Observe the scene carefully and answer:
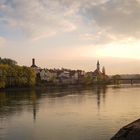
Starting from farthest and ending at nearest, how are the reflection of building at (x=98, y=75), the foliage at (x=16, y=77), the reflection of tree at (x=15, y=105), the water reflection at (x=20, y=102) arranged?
1. the reflection of building at (x=98, y=75)
2. the foliage at (x=16, y=77)
3. the water reflection at (x=20, y=102)
4. the reflection of tree at (x=15, y=105)

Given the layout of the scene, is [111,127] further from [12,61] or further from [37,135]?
[12,61]

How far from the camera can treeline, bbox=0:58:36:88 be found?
101 meters

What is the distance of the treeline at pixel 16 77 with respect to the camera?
101 m

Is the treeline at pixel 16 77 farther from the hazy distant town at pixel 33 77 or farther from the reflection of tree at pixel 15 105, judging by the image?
the reflection of tree at pixel 15 105

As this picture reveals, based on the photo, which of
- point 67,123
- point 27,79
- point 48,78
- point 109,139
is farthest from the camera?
point 48,78

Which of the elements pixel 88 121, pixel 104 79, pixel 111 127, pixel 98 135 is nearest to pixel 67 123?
pixel 88 121

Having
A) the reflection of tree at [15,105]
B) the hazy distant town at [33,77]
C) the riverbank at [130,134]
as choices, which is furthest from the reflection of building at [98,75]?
the riverbank at [130,134]

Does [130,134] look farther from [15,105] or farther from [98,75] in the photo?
[98,75]

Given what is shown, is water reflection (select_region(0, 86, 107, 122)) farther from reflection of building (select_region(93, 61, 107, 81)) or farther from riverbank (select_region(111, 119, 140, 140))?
reflection of building (select_region(93, 61, 107, 81))

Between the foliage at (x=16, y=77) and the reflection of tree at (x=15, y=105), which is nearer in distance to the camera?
the reflection of tree at (x=15, y=105)

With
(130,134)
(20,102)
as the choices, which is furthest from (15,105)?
(130,134)

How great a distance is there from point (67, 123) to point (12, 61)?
13233cm

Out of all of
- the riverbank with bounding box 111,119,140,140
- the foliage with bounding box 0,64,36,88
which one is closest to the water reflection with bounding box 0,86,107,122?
the riverbank with bounding box 111,119,140,140

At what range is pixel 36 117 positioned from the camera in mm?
39062
